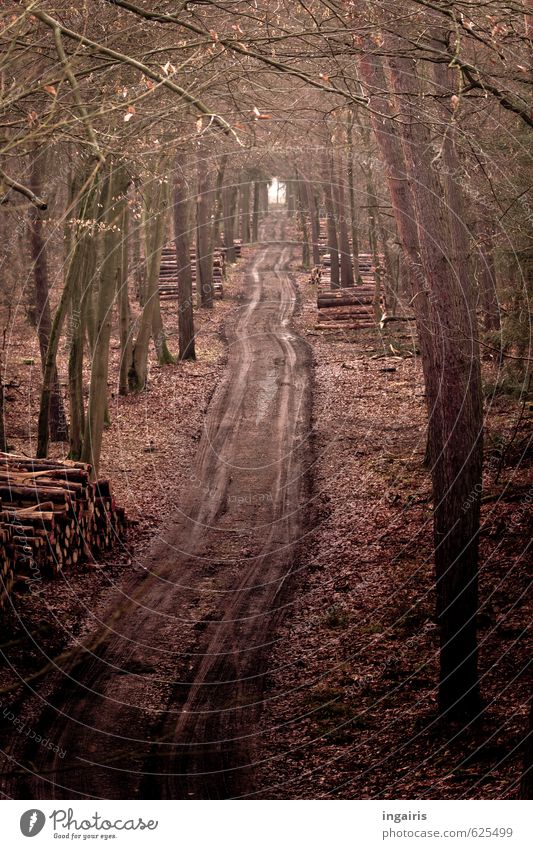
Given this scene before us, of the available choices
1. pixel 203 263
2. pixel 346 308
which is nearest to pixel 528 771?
pixel 346 308

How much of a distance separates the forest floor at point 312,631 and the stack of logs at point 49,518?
417 mm

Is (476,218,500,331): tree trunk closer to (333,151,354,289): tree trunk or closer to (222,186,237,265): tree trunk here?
(333,151,354,289): tree trunk

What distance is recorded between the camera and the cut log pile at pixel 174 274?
39.7 metres

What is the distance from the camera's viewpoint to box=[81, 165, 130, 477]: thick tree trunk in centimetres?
1733

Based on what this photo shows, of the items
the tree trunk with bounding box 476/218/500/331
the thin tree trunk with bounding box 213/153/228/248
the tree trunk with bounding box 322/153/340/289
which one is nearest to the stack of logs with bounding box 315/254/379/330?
the tree trunk with bounding box 322/153/340/289

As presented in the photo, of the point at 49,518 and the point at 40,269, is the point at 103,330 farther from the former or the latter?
the point at 49,518

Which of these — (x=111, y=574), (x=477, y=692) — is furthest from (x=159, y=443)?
(x=477, y=692)

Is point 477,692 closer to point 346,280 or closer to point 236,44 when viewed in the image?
point 236,44

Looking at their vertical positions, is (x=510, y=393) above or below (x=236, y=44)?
below

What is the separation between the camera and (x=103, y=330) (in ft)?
59.3

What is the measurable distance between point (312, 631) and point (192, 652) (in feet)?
5.50

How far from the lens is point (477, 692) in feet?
31.6

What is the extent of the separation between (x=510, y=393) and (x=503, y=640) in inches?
258

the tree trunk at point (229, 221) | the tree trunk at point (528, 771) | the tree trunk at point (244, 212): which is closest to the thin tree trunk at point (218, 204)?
the tree trunk at point (229, 221)
